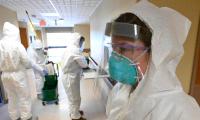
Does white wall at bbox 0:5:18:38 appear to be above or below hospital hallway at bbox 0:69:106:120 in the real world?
above

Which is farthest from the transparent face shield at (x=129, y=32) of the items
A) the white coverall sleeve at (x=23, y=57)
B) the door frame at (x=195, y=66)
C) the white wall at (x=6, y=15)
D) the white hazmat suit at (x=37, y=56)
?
the white wall at (x=6, y=15)

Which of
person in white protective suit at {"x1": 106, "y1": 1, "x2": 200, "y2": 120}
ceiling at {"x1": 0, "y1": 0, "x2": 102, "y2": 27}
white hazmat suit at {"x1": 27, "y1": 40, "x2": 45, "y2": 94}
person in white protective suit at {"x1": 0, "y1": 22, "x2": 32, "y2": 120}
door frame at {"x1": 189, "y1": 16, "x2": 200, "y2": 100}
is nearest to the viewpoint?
person in white protective suit at {"x1": 106, "y1": 1, "x2": 200, "y2": 120}

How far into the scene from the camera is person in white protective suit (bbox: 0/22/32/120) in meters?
2.38

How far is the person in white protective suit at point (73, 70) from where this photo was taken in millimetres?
2447

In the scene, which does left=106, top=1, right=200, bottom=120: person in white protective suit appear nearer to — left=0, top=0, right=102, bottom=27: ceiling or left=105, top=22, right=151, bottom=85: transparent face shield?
left=105, top=22, right=151, bottom=85: transparent face shield

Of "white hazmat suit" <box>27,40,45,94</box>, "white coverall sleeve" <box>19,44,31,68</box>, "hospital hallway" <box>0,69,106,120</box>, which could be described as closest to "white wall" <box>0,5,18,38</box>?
"white hazmat suit" <box>27,40,45,94</box>

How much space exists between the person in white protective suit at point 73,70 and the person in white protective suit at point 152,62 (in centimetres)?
160

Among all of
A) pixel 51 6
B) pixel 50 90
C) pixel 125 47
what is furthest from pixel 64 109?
pixel 125 47

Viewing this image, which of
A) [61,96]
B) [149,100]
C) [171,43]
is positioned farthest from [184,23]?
[61,96]

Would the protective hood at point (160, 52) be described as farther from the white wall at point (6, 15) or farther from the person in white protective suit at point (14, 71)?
the white wall at point (6, 15)

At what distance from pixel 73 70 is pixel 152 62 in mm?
1934

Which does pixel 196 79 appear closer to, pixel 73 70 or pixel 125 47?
pixel 125 47

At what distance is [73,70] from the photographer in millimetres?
2541

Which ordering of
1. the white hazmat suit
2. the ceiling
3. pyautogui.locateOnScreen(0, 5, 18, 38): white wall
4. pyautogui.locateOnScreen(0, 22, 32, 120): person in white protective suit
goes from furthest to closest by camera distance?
1. the white hazmat suit
2. pyautogui.locateOnScreen(0, 5, 18, 38): white wall
3. the ceiling
4. pyautogui.locateOnScreen(0, 22, 32, 120): person in white protective suit
